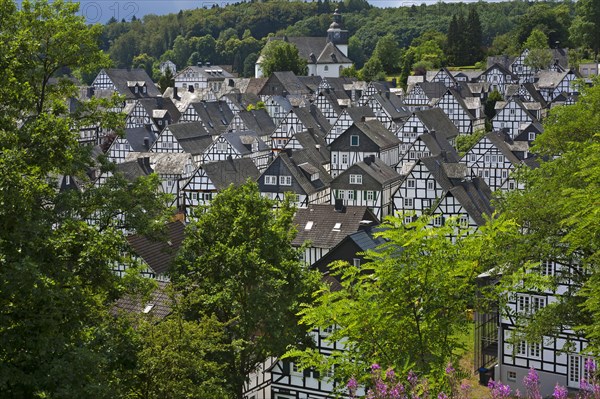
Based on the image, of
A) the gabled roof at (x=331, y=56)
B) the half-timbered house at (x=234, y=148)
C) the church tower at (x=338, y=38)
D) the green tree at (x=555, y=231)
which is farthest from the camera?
the church tower at (x=338, y=38)

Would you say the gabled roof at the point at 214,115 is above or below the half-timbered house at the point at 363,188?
above

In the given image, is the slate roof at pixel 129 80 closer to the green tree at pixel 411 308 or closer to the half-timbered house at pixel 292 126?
the half-timbered house at pixel 292 126

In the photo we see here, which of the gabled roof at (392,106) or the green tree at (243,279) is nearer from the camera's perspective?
the green tree at (243,279)

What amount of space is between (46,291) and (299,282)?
42.6 feet

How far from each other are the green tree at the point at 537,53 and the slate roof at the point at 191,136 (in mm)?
55061

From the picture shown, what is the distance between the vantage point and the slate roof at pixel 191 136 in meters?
79.2

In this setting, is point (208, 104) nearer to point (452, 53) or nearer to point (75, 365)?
point (452, 53)

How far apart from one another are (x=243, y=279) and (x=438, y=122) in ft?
199

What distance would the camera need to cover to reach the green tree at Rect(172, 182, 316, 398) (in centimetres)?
2612

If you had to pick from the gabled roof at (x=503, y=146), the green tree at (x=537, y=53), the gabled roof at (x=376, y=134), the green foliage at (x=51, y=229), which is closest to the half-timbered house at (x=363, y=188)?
the gabled roof at (x=503, y=146)

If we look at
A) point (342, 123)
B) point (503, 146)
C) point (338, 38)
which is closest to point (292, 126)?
point (342, 123)

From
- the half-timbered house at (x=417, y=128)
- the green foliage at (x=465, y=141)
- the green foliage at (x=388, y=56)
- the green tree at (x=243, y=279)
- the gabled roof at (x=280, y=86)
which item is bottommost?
the green tree at (x=243, y=279)

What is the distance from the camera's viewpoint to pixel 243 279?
26.5 meters

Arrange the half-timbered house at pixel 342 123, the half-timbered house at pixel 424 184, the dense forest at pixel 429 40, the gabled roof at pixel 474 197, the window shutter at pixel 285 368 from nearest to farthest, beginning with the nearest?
the window shutter at pixel 285 368 < the gabled roof at pixel 474 197 < the half-timbered house at pixel 424 184 < the half-timbered house at pixel 342 123 < the dense forest at pixel 429 40
